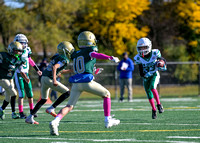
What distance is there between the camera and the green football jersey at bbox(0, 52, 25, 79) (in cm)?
944

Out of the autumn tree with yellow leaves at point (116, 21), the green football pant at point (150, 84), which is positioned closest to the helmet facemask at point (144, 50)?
the green football pant at point (150, 84)

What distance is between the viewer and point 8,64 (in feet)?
31.1

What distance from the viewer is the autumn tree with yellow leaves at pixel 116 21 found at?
101 feet

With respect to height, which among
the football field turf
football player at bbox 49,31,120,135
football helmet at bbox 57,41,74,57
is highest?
football helmet at bbox 57,41,74,57

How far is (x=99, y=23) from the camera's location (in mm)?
31891

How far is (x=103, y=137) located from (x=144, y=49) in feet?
12.2

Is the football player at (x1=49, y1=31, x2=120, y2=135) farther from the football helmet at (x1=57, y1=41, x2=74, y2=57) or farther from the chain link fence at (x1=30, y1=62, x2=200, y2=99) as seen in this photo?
the chain link fence at (x1=30, y1=62, x2=200, y2=99)

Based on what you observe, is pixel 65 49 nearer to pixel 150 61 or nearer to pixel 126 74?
pixel 150 61

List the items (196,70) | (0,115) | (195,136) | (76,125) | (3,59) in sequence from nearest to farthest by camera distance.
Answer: (195,136) → (76,125) → (3,59) → (0,115) → (196,70)

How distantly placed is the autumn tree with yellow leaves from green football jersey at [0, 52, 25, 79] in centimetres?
2144

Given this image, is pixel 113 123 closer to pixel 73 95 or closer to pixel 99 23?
pixel 73 95

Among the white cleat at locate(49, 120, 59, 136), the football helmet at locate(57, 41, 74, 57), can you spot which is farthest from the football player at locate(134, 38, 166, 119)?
the white cleat at locate(49, 120, 59, 136)

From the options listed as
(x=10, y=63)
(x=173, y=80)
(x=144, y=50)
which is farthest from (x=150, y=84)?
(x=173, y=80)

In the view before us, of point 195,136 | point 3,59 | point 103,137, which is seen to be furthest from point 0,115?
point 195,136
